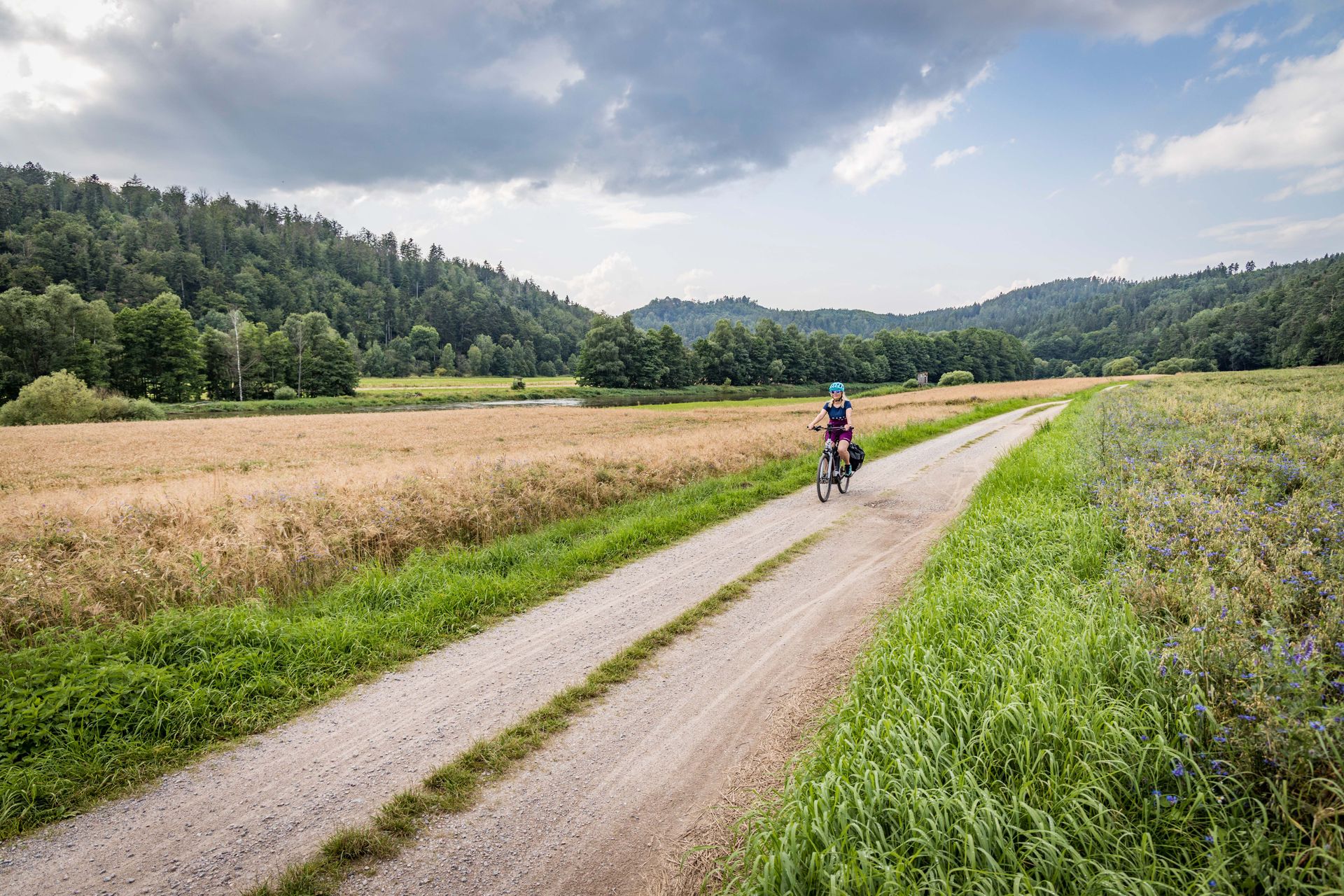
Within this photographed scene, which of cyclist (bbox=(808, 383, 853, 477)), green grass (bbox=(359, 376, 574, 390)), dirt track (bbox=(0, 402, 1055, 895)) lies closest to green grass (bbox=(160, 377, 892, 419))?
green grass (bbox=(359, 376, 574, 390))

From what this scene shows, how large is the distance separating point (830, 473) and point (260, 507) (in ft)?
37.1

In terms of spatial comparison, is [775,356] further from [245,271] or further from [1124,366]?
[245,271]

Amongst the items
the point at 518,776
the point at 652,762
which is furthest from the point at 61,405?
the point at 652,762

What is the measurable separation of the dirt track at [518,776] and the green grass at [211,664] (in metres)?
0.35

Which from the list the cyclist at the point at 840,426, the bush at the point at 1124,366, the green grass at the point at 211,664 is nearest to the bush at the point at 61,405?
the green grass at the point at 211,664

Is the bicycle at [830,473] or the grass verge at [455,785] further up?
the bicycle at [830,473]

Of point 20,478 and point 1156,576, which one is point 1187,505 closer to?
point 1156,576

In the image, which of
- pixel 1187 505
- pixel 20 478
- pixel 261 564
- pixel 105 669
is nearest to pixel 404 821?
pixel 105 669

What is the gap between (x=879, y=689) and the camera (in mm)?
4656

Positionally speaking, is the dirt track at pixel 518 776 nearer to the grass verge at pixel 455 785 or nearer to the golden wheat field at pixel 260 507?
the grass verge at pixel 455 785

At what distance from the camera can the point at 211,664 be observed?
5.58 m

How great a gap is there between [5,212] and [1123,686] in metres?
191

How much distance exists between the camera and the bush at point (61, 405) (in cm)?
4378

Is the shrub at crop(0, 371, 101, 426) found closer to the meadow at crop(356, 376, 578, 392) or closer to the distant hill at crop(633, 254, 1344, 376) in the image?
the meadow at crop(356, 376, 578, 392)
